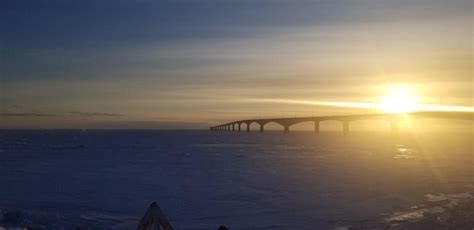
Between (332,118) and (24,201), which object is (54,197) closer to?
(24,201)

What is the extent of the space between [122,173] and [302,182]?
9.38 meters

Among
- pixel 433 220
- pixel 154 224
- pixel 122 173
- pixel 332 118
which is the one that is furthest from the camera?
pixel 332 118

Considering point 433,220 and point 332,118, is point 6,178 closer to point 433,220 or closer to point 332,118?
point 433,220

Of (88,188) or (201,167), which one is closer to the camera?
(88,188)

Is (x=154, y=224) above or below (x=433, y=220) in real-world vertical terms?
above

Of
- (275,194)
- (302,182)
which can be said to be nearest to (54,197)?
(275,194)

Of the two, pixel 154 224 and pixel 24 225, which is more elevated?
pixel 154 224

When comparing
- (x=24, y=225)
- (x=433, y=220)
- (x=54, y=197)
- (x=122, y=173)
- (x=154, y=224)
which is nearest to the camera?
(x=154, y=224)

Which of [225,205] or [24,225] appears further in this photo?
[225,205]

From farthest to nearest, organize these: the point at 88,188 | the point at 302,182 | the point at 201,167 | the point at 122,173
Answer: the point at 201,167 < the point at 122,173 < the point at 302,182 < the point at 88,188

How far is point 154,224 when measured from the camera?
869 cm

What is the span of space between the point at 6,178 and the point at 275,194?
12.8 metres

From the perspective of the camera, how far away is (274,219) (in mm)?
15945

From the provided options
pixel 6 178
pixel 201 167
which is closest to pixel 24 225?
pixel 6 178
